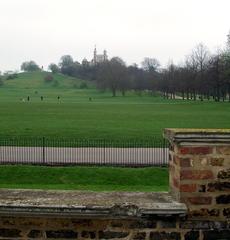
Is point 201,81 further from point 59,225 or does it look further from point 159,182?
point 59,225

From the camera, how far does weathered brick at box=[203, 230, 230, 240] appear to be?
5.33 metres

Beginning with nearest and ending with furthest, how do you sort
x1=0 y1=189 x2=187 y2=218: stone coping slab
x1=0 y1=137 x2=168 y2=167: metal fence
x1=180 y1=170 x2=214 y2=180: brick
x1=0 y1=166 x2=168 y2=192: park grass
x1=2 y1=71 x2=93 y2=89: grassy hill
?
x1=0 y1=189 x2=187 y2=218: stone coping slab
x1=180 y1=170 x2=214 y2=180: brick
x1=0 y1=166 x2=168 y2=192: park grass
x1=0 y1=137 x2=168 y2=167: metal fence
x1=2 y1=71 x2=93 y2=89: grassy hill

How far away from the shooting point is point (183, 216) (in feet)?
17.3

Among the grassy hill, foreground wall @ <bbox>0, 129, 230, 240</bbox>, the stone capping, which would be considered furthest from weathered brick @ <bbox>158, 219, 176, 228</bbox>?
the grassy hill

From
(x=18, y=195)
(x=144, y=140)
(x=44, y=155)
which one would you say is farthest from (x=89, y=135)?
(x=18, y=195)

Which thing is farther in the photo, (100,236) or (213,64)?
(213,64)

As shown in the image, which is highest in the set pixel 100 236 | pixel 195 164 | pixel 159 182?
pixel 195 164

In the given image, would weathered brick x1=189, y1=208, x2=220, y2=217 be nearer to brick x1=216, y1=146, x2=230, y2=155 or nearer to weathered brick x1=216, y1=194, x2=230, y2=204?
weathered brick x1=216, y1=194, x2=230, y2=204

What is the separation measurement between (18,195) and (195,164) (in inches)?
77.2

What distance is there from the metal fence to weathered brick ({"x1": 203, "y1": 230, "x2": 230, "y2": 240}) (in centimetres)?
1481

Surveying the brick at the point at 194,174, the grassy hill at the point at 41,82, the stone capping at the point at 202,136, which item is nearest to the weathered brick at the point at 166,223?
the brick at the point at 194,174

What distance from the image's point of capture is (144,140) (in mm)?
28391

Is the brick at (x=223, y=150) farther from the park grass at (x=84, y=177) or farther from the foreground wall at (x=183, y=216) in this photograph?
the park grass at (x=84, y=177)

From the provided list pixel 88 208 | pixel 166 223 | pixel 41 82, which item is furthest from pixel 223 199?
pixel 41 82
